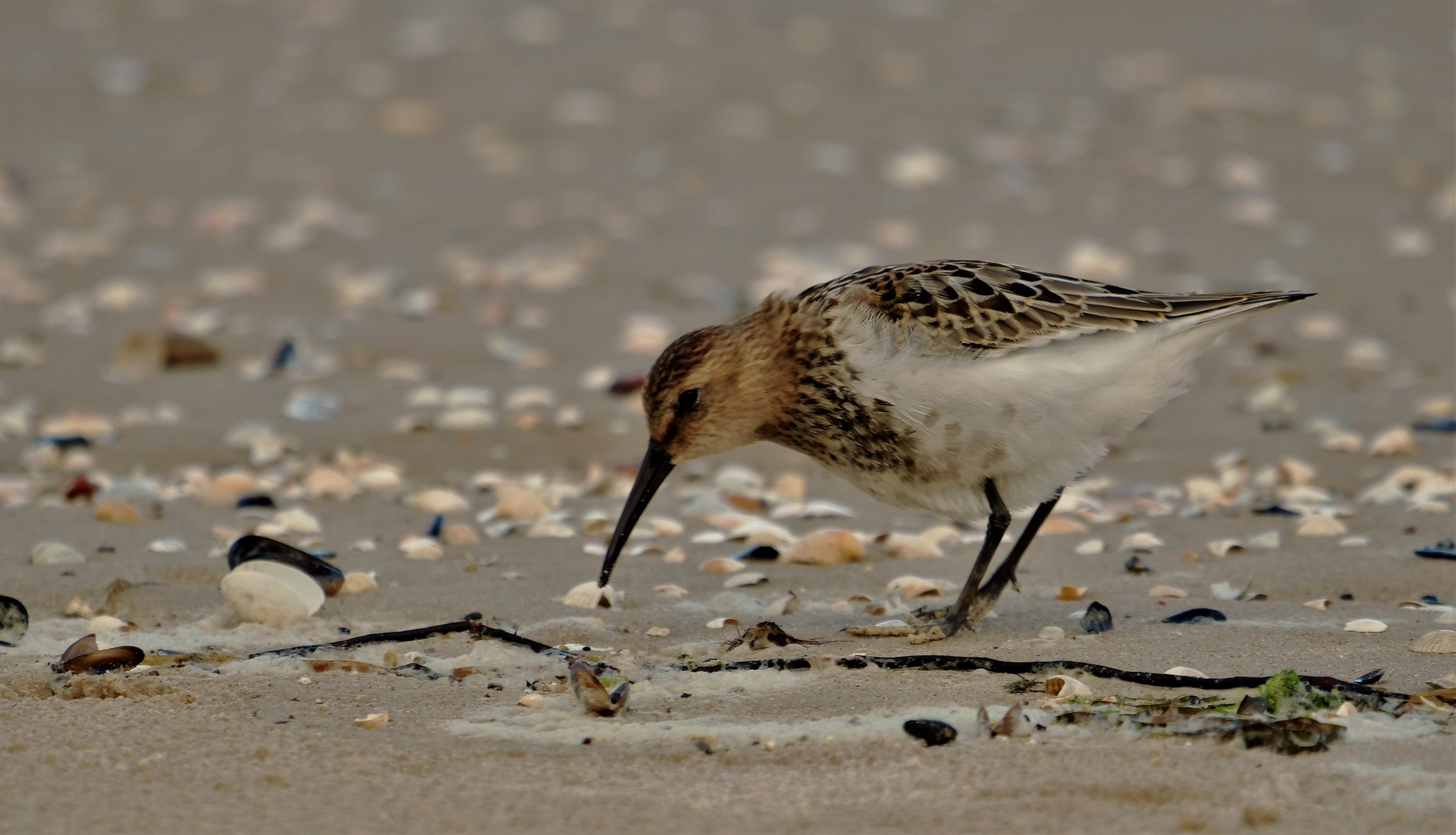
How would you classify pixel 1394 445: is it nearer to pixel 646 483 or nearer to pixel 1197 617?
pixel 1197 617

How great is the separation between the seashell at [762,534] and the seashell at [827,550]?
12cm

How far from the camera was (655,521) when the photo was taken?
633 centimetres

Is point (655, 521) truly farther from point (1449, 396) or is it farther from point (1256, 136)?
point (1256, 136)

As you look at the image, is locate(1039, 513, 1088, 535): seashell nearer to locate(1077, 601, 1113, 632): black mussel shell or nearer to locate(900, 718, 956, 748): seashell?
locate(1077, 601, 1113, 632): black mussel shell

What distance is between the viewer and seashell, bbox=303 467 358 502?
266 inches

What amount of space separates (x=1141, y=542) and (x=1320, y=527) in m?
0.66

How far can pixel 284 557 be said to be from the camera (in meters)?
5.21

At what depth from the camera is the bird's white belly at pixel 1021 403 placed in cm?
463

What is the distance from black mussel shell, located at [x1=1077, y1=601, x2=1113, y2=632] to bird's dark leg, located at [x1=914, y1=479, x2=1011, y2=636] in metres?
0.33

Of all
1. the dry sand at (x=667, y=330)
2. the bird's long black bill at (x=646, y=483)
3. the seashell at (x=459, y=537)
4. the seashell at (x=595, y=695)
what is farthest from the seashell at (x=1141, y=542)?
the seashell at (x=595, y=695)

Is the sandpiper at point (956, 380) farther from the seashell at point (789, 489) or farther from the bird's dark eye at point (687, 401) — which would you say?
the seashell at point (789, 489)

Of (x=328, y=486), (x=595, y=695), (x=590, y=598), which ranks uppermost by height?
(x=328, y=486)

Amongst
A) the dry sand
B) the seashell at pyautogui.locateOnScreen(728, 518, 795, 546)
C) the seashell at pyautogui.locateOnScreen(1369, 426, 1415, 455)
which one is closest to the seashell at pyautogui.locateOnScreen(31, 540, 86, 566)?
the dry sand

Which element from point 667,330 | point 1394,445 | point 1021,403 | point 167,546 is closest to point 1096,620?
point 1021,403
